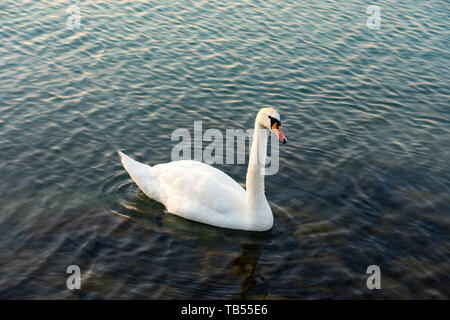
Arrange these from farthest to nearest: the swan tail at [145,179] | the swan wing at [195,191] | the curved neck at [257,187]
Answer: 1. the swan tail at [145,179]
2. the swan wing at [195,191]
3. the curved neck at [257,187]

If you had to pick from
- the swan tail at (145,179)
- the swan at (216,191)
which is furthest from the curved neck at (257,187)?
the swan tail at (145,179)

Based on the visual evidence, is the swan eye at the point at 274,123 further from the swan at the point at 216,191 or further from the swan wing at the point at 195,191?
the swan wing at the point at 195,191

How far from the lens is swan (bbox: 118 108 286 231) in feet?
33.0

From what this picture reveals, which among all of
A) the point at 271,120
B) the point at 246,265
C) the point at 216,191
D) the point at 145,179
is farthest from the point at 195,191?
the point at 271,120

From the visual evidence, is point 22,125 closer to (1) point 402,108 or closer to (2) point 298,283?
(2) point 298,283

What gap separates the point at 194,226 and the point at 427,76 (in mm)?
12130

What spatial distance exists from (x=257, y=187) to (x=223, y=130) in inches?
175

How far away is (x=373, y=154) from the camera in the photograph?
13680 millimetres

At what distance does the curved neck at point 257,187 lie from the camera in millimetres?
10055

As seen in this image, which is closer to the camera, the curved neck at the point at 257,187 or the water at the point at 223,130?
the water at the point at 223,130

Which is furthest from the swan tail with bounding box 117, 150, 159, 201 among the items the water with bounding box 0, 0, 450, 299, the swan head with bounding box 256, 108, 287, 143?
the swan head with bounding box 256, 108, 287, 143
